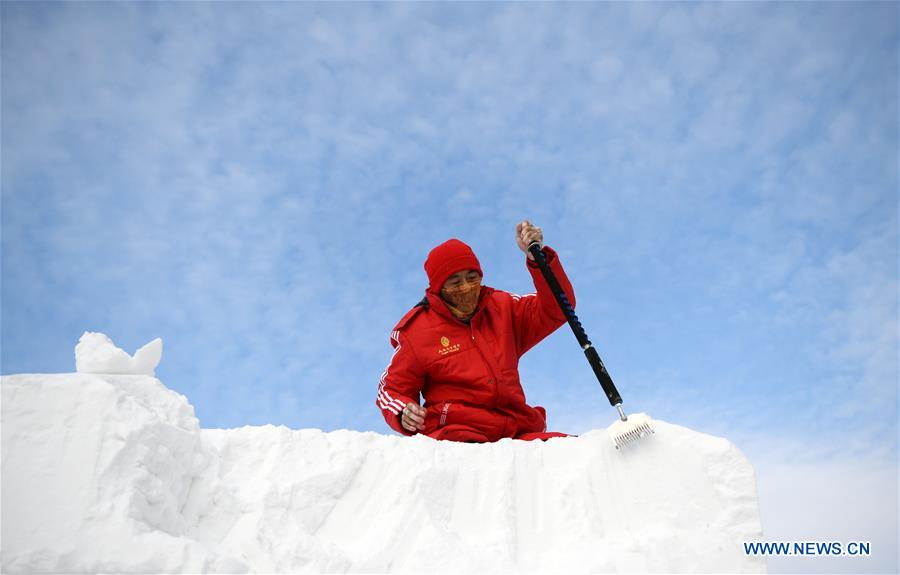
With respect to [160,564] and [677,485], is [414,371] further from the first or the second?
[160,564]

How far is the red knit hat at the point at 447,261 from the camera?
544 cm

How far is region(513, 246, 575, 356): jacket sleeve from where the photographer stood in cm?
546

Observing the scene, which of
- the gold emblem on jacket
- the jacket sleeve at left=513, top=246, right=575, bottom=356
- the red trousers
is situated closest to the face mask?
the gold emblem on jacket

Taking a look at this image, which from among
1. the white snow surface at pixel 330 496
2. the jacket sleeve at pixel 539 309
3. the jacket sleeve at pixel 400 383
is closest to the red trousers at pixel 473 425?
the jacket sleeve at pixel 400 383

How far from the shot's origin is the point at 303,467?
3.80 meters

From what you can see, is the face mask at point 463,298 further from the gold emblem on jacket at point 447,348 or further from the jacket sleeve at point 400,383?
the jacket sleeve at point 400,383

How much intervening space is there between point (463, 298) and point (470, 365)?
1.85 feet

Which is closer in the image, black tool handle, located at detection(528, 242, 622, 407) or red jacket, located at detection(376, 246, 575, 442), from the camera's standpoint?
black tool handle, located at detection(528, 242, 622, 407)

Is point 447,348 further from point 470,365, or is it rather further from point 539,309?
point 539,309

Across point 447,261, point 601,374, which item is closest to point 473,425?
point 601,374

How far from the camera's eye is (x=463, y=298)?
216 inches

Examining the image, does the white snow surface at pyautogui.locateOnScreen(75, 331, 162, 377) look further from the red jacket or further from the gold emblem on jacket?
the gold emblem on jacket

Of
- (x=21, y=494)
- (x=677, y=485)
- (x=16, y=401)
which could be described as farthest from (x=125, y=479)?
(x=677, y=485)

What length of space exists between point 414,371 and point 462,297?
0.71 metres
